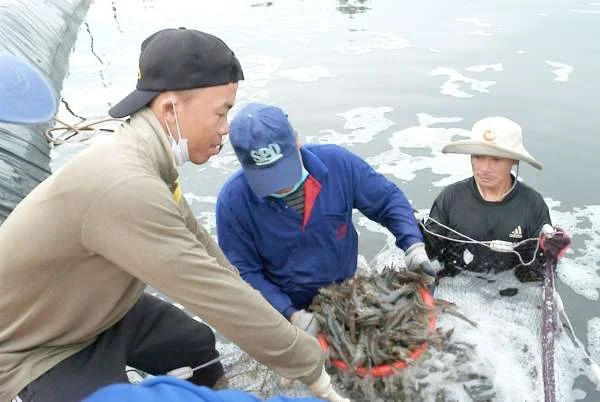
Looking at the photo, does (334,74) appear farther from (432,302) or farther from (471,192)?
(432,302)

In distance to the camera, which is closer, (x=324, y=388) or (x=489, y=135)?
(x=324, y=388)

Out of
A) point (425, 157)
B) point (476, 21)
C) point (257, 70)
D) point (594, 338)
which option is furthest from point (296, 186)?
point (476, 21)

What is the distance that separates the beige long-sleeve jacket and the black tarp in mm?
1527

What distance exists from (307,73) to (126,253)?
36.1ft

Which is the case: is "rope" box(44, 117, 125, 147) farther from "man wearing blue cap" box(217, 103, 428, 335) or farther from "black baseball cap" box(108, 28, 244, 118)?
"black baseball cap" box(108, 28, 244, 118)

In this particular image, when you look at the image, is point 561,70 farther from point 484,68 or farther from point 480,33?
point 480,33

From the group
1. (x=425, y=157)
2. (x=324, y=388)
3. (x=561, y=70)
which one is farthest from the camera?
(x=561, y=70)

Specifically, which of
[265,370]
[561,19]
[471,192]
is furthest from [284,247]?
[561,19]

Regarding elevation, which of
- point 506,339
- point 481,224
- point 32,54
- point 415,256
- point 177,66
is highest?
point 177,66

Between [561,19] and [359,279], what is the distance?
12.8 metres

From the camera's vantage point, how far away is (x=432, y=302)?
362 cm

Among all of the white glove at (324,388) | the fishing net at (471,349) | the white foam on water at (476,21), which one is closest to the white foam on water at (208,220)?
the fishing net at (471,349)

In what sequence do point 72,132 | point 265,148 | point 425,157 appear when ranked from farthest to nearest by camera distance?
point 72,132 → point 425,157 → point 265,148

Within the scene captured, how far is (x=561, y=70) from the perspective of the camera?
10727 mm
